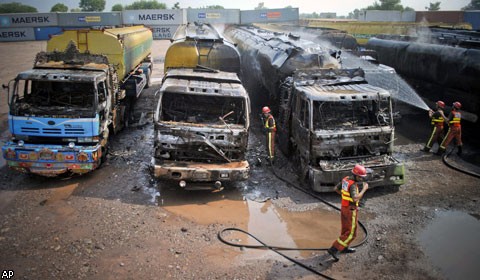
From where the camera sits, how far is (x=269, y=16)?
4250 centimetres

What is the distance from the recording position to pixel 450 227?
682cm

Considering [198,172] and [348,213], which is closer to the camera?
[348,213]

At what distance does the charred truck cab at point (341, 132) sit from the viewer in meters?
7.77

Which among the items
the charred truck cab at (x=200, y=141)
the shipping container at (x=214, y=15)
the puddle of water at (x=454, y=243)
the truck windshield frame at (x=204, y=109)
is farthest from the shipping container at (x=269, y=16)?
the puddle of water at (x=454, y=243)

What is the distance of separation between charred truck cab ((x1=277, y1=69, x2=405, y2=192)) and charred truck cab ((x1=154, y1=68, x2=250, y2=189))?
144cm

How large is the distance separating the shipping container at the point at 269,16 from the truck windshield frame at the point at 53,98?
117ft

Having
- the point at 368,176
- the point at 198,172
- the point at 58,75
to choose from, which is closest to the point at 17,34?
the point at 58,75

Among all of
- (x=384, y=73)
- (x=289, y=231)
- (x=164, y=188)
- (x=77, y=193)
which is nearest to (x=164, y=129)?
(x=164, y=188)

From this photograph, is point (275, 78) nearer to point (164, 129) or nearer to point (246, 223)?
point (164, 129)

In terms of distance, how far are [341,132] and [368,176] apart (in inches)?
43.4

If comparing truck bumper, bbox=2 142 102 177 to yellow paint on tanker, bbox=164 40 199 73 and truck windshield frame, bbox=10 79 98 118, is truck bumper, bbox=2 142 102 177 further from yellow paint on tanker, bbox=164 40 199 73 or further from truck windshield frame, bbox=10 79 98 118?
yellow paint on tanker, bbox=164 40 199 73

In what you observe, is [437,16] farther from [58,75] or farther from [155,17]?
[58,75]

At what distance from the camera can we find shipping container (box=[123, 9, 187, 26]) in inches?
1596

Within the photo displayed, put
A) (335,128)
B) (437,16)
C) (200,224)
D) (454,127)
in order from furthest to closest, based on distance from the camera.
Result: 1. (437,16)
2. (454,127)
3. (335,128)
4. (200,224)
